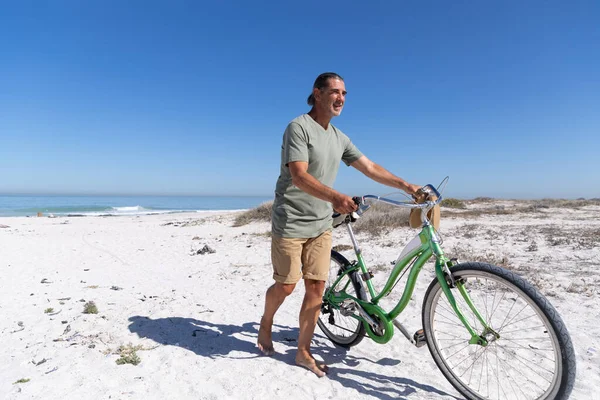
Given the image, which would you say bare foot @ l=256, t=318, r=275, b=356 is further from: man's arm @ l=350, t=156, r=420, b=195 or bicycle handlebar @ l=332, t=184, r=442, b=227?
man's arm @ l=350, t=156, r=420, b=195

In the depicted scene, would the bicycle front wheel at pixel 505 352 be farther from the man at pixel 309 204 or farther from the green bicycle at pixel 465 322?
the man at pixel 309 204

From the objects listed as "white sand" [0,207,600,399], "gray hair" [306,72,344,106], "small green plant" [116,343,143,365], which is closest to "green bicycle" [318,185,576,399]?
"white sand" [0,207,600,399]

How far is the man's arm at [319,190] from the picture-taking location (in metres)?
2.21

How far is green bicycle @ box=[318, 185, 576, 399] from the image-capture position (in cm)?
202

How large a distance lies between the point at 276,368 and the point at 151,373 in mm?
1000

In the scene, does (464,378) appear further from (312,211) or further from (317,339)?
(312,211)

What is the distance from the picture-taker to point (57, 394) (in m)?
2.44

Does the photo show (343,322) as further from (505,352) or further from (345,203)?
(345,203)

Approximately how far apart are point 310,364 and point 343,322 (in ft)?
2.65

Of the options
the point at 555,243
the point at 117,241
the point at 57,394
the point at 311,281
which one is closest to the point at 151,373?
the point at 57,394

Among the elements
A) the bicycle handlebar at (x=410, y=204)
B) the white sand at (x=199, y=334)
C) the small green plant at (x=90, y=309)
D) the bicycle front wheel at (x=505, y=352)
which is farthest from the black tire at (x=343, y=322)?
the small green plant at (x=90, y=309)

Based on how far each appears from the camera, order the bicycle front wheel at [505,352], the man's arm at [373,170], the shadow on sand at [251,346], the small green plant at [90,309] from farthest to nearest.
Result: the small green plant at [90,309] → the man's arm at [373,170] → the shadow on sand at [251,346] → the bicycle front wheel at [505,352]

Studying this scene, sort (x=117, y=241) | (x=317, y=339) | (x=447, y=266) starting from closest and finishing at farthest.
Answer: (x=447, y=266) < (x=317, y=339) < (x=117, y=241)

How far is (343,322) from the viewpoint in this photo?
3.59 metres
